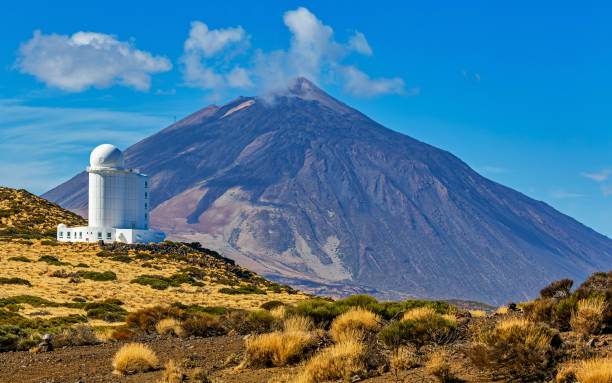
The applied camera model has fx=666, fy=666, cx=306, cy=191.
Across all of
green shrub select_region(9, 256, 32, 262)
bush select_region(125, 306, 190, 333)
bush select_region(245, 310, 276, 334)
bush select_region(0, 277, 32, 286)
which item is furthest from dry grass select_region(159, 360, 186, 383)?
green shrub select_region(9, 256, 32, 262)

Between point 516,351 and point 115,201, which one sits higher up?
point 115,201

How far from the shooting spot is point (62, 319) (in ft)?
93.6

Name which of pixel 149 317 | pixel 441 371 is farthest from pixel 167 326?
pixel 441 371

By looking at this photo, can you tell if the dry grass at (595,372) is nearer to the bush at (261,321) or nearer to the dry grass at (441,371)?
the dry grass at (441,371)

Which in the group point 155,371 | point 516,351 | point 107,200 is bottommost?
point 155,371

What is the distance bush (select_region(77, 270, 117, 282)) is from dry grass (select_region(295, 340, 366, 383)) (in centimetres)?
3719

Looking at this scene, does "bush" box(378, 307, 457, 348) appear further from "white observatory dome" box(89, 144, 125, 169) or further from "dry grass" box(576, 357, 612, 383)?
"white observatory dome" box(89, 144, 125, 169)

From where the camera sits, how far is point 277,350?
1292cm

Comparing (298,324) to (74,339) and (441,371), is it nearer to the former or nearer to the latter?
(441,371)

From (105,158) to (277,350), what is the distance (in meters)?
67.0

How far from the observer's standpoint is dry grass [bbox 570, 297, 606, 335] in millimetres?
12641

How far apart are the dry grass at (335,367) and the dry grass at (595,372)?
3.52 m

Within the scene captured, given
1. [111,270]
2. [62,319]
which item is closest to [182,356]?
[62,319]

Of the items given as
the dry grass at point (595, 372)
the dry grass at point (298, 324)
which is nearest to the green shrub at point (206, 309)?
the dry grass at point (298, 324)
